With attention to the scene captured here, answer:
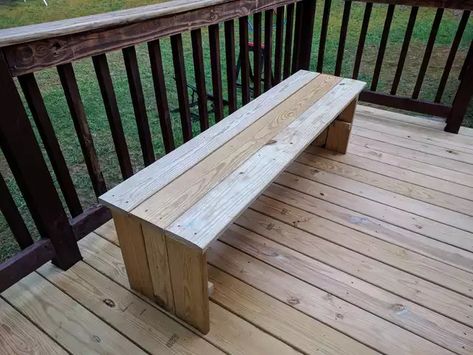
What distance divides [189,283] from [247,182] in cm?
42

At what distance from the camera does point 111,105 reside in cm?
155

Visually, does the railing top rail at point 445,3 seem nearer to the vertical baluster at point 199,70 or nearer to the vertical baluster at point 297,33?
the vertical baluster at point 297,33

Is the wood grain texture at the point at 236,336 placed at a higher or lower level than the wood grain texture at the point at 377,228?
higher

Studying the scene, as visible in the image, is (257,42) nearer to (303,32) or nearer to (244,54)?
(244,54)

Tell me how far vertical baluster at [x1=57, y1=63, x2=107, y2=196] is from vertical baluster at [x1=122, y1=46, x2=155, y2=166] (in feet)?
0.80

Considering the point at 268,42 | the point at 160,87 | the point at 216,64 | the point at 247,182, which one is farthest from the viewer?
the point at 268,42

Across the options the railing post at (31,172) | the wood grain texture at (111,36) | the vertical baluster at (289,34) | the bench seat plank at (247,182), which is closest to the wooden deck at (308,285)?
the railing post at (31,172)

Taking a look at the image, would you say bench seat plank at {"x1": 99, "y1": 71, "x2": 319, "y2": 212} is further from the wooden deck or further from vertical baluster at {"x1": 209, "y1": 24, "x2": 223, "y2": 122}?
the wooden deck

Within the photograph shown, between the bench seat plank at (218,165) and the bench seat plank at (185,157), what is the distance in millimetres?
27

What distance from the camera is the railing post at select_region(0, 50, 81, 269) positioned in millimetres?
1158

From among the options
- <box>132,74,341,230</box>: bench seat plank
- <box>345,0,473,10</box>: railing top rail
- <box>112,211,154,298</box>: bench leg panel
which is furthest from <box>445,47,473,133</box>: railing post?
<box>112,211,154,298</box>: bench leg panel

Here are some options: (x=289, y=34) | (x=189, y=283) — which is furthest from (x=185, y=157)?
(x=289, y=34)

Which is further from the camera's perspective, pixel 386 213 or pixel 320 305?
pixel 386 213

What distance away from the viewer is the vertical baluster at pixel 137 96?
5.02 ft
